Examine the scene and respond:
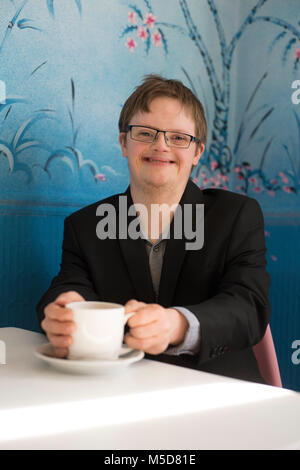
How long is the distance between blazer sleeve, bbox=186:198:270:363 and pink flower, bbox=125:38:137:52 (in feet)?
2.83

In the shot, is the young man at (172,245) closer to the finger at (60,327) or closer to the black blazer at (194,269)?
the black blazer at (194,269)

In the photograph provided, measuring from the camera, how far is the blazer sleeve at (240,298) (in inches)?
40.4

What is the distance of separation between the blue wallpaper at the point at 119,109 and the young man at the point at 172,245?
0.30m

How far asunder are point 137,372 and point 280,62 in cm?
184

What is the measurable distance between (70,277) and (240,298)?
1.46ft

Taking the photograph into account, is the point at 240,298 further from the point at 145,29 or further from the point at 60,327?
the point at 145,29

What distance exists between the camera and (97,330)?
33.1 inches

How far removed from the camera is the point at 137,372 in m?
0.87

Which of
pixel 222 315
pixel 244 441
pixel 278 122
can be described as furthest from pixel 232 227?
pixel 278 122

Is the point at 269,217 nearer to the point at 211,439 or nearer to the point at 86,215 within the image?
the point at 86,215

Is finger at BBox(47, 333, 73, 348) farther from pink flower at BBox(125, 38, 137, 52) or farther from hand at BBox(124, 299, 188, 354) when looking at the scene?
pink flower at BBox(125, 38, 137, 52)

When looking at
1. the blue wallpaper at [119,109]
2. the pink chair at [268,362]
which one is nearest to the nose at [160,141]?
the blue wallpaper at [119,109]

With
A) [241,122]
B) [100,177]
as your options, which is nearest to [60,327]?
[100,177]

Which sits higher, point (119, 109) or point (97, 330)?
point (119, 109)
